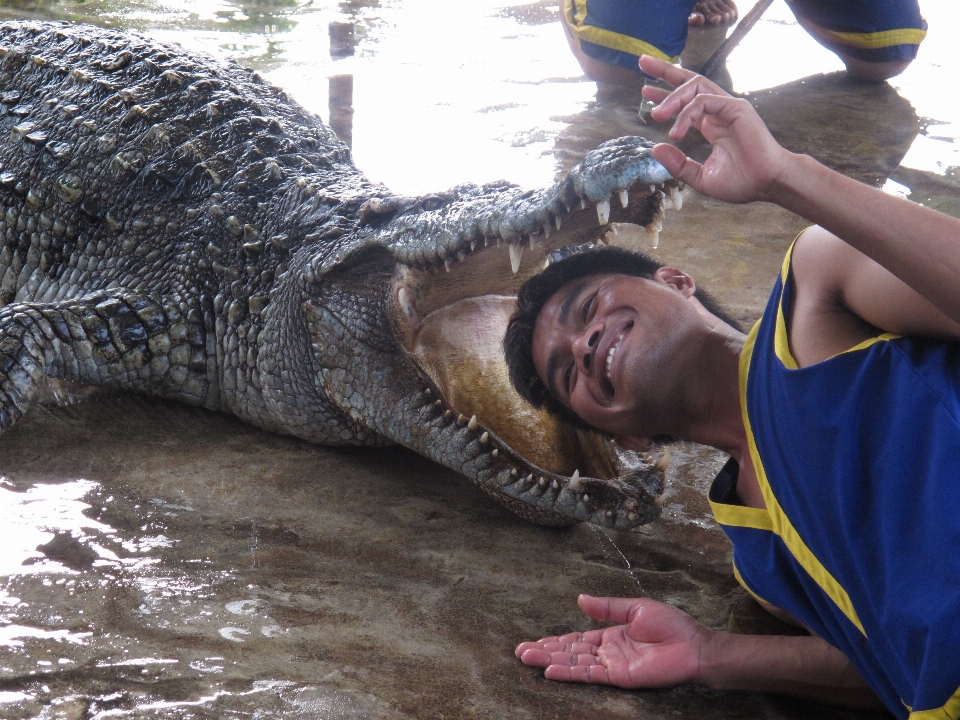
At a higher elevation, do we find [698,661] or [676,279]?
[676,279]

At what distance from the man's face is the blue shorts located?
12.9 feet

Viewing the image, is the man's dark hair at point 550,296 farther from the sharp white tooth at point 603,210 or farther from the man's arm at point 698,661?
the man's arm at point 698,661

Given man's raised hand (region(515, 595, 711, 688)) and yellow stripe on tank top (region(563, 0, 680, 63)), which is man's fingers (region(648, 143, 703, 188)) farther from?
yellow stripe on tank top (region(563, 0, 680, 63))

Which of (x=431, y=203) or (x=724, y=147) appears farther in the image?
(x=431, y=203)

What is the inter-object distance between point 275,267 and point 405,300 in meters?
0.59

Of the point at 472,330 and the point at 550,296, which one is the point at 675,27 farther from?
the point at 550,296

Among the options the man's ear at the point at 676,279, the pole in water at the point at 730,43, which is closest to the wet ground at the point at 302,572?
the man's ear at the point at 676,279

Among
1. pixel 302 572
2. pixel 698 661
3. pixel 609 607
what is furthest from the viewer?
pixel 302 572

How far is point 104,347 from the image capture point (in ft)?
9.53

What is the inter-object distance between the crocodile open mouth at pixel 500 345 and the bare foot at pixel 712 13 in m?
5.26

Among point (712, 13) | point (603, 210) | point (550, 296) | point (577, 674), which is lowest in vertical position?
point (577, 674)

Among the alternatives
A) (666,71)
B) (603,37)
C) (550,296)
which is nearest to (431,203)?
(550,296)

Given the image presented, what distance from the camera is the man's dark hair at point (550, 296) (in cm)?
239

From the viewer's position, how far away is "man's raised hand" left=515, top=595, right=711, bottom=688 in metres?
1.89
